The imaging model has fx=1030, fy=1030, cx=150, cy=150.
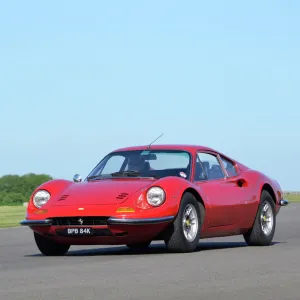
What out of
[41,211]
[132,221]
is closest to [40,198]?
[41,211]

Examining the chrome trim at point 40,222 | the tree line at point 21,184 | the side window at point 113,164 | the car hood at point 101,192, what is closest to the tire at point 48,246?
the chrome trim at point 40,222

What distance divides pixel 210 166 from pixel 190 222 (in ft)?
4.82

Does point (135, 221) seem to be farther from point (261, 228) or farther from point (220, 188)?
point (261, 228)

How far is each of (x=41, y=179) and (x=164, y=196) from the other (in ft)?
204

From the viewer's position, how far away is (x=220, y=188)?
530 inches

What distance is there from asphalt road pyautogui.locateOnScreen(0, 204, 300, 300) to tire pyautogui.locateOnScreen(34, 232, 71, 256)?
153mm

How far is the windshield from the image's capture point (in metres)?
13.2

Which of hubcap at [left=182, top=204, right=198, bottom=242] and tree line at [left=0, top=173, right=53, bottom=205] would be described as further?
tree line at [left=0, top=173, right=53, bottom=205]

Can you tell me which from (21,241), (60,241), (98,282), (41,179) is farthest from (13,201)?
(98,282)

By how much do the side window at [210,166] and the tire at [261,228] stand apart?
32.2 inches

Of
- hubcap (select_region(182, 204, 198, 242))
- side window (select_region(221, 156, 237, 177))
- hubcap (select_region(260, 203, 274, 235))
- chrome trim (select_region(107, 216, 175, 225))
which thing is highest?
side window (select_region(221, 156, 237, 177))

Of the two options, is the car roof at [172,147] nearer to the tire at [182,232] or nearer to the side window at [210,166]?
the side window at [210,166]

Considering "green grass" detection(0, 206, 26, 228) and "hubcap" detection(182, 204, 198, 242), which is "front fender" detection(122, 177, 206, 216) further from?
"green grass" detection(0, 206, 26, 228)

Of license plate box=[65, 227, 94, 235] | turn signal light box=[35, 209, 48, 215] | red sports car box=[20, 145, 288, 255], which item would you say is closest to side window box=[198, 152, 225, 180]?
red sports car box=[20, 145, 288, 255]
